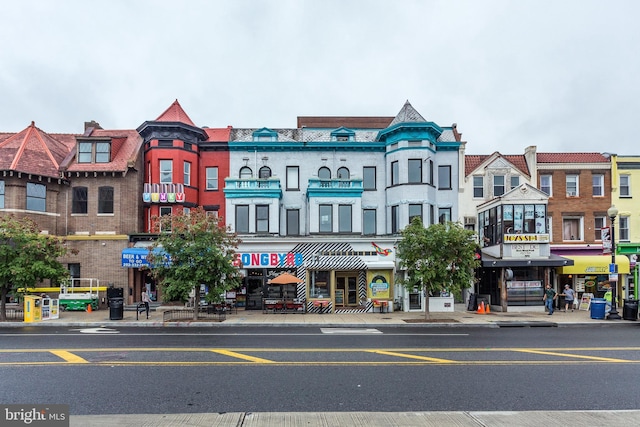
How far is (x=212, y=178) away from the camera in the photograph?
29.9m

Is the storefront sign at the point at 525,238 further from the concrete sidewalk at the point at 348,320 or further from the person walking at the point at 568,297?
the concrete sidewalk at the point at 348,320

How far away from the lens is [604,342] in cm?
1498

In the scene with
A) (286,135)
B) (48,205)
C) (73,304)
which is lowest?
(73,304)

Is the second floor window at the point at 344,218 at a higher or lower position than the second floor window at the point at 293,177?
lower

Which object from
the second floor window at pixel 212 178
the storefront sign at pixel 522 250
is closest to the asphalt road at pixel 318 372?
the storefront sign at pixel 522 250

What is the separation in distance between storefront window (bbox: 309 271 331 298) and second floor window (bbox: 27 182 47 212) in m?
17.4

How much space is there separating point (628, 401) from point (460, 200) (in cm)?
2230

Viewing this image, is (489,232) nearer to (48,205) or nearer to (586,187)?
(586,187)

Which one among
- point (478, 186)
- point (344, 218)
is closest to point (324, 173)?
point (344, 218)

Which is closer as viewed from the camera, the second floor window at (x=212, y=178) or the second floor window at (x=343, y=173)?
the second floor window at (x=343, y=173)

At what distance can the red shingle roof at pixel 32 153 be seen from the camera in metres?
26.5

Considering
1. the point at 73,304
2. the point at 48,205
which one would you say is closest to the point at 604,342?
the point at 73,304

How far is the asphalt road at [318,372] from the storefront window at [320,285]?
9455 millimetres

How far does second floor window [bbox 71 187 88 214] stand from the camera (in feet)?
91.4
